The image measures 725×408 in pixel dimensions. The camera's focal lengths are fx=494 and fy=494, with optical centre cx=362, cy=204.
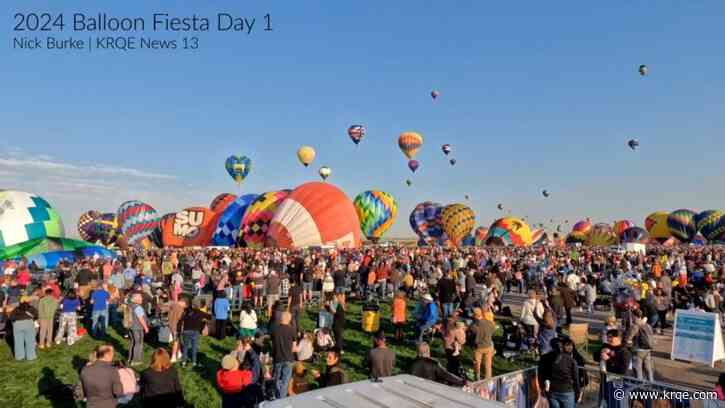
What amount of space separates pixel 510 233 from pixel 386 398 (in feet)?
243

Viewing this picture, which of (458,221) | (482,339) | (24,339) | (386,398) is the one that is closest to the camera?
(386,398)

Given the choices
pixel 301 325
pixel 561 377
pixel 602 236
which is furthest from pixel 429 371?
pixel 602 236

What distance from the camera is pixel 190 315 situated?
368 inches

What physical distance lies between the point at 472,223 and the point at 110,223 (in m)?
48.0

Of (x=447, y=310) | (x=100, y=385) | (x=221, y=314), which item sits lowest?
(x=447, y=310)

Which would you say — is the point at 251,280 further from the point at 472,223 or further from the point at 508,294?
the point at 472,223

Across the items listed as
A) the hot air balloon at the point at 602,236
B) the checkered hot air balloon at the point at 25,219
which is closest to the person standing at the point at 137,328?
the checkered hot air balloon at the point at 25,219

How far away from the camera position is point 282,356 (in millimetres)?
7641

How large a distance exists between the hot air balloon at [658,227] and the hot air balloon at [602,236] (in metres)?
9.51

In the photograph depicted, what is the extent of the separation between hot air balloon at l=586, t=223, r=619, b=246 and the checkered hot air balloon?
80297mm

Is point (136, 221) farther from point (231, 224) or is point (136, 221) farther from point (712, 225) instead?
point (712, 225)

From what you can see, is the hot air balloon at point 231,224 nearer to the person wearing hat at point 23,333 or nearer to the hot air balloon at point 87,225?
the hot air balloon at point 87,225

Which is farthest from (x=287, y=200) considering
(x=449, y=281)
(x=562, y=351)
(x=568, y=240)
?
(x=568, y=240)

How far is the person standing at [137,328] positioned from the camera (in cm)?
948
